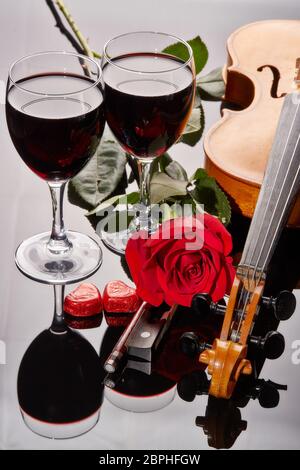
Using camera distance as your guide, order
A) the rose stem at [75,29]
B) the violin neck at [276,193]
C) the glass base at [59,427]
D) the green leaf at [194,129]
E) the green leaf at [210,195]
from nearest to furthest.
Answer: the glass base at [59,427] < the violin neck at [276,193] < the green leaf at [210,195] < the green leaf at [194,129] < the rose stem at [75,29]

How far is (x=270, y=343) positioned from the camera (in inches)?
39.4

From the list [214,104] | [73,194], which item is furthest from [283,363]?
[214,104]

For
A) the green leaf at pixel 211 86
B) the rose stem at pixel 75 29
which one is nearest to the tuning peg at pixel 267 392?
the green leaf at pixel 211 86

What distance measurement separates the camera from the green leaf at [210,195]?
1.17m

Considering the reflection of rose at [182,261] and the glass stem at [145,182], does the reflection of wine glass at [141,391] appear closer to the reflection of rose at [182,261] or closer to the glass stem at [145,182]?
the reflection of rose at [182,261]

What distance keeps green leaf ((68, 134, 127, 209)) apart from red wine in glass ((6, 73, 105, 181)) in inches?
5.0

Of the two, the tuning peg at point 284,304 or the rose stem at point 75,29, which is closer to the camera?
the tuning peg at point 284,304

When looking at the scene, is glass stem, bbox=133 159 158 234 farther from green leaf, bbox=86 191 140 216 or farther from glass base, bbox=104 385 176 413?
glass base, bbox=104 385 176 413

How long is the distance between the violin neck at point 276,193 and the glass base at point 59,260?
0.66 ft

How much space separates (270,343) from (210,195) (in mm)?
250

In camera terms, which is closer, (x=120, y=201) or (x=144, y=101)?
(x=144, y=101)

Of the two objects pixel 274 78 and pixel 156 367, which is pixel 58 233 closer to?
pixel 156 367

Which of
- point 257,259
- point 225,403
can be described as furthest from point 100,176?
point 225,403
